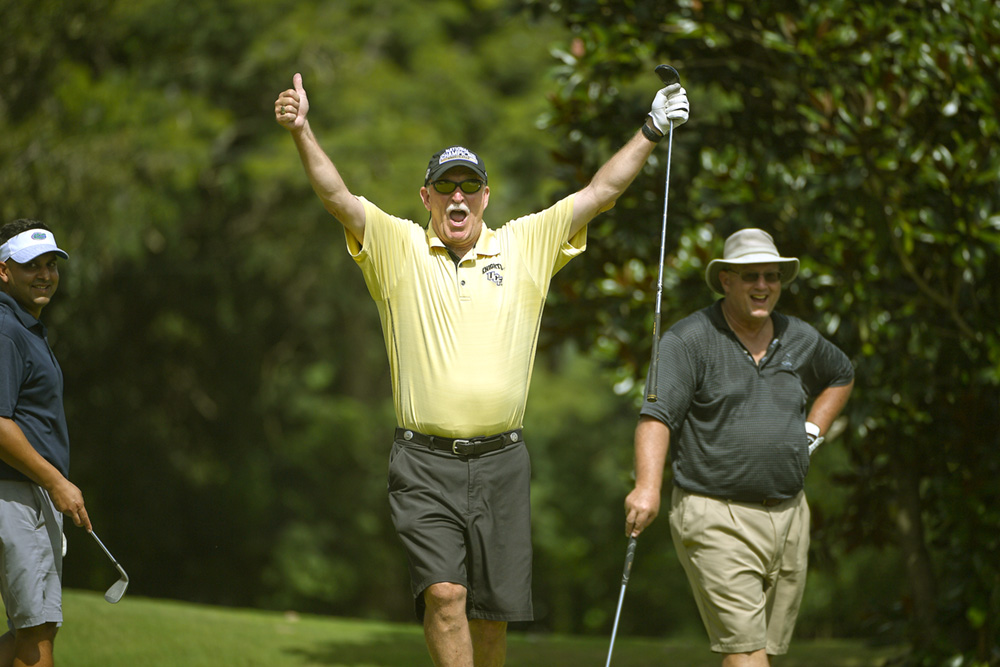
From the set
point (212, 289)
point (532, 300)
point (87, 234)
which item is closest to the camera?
point (532, 300)

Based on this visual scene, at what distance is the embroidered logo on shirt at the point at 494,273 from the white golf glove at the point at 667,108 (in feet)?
3.17

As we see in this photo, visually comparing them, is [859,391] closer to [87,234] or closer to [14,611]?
[14,611]

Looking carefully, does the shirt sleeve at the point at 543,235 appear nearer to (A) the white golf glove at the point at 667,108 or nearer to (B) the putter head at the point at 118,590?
(A) the white golf glove at the point at 667,108

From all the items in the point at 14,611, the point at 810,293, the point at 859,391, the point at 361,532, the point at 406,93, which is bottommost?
the point at 361,532

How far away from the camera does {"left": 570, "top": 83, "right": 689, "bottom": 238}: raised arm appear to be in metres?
5.37

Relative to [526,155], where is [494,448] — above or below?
below

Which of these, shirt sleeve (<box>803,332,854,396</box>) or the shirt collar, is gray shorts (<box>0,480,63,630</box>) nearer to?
the shirt collar

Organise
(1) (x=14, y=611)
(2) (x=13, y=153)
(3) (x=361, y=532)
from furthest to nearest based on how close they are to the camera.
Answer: (3) (x=361, y=532) < (2) (x=13, y=153) < (1) (x=14, y=611)

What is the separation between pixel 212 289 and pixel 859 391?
1493cm

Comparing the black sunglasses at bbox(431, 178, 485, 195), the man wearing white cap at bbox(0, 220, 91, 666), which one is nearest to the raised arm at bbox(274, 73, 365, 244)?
the black sunglasses at bbox(431, 178, 485, 195)

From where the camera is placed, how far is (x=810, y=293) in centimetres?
772

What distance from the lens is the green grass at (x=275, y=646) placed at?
7.64m

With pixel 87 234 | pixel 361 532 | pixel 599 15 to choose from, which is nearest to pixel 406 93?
pixel 87 234

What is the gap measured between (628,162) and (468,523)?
1724mm
